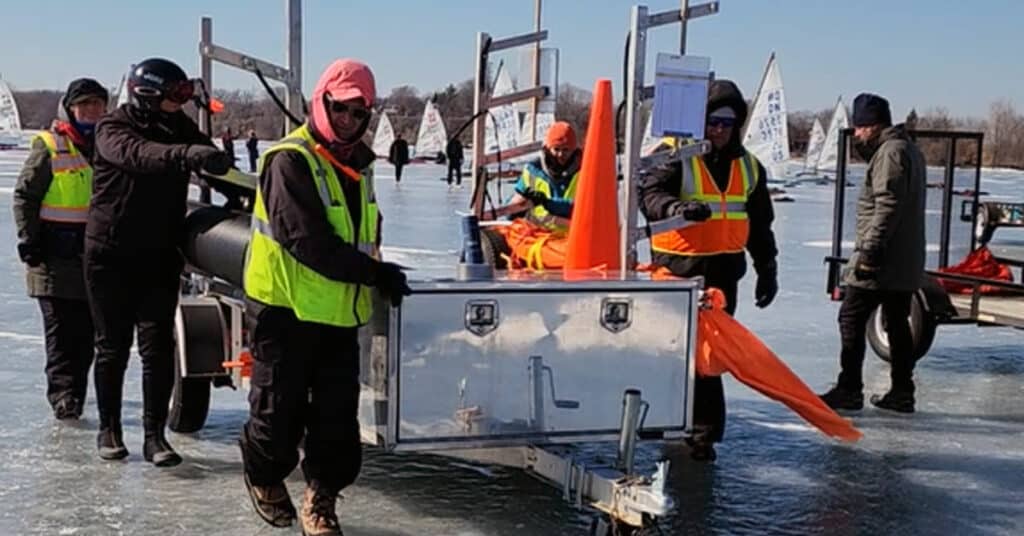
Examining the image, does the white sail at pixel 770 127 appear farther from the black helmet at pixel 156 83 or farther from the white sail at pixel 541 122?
the black helmet at pixel 156 83

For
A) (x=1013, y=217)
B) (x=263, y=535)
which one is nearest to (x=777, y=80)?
(x=1013, y=217)

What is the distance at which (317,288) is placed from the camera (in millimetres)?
3580

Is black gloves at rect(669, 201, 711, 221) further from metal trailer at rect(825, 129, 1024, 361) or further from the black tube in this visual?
metal trailer at rect(825, 129, 1024, 361)

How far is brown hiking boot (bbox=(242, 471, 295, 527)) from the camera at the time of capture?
383cm

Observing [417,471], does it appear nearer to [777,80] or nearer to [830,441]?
[830,441]

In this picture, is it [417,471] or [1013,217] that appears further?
[1013,217]

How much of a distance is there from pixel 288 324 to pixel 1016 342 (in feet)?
20.8

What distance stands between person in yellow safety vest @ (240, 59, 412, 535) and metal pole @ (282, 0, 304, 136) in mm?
687

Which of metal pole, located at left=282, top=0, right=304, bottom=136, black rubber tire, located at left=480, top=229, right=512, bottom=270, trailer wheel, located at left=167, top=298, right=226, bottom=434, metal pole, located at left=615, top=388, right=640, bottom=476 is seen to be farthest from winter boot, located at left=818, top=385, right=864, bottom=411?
metal pole, located at left=282, top=0, right=304, bottom=136

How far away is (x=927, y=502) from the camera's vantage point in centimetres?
455

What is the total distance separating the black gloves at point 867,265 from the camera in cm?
584

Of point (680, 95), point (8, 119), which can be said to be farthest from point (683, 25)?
point (8, 119)

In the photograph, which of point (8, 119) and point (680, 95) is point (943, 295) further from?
point (8, 119)

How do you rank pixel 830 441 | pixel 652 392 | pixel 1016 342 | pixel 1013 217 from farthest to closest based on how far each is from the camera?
pixel 1013 217, pixel 1016 342, pixel 830 441, pixel 652 392
